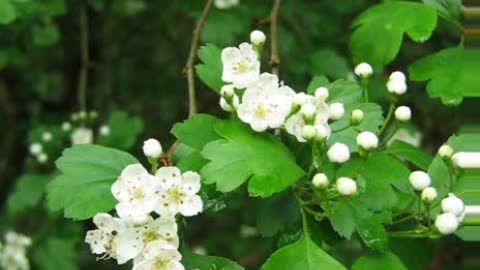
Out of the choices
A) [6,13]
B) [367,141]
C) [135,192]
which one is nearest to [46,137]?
[6,13]

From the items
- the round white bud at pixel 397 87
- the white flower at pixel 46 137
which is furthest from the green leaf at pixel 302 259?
the white flower at pixel 46 137

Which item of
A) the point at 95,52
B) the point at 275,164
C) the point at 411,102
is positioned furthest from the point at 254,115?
the point at 95,52

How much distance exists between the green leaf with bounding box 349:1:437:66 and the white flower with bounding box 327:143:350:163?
64 cm

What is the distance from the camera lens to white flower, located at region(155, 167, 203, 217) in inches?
71.0

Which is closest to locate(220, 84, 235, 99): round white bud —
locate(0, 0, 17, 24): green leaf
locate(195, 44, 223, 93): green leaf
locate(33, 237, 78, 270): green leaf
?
locate(195, 44, 223, 93): green leaf

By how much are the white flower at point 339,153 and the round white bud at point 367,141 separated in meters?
0.04

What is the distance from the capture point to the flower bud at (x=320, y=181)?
5.69 feet

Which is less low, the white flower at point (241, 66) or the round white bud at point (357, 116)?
the white flower at point (241, 66)

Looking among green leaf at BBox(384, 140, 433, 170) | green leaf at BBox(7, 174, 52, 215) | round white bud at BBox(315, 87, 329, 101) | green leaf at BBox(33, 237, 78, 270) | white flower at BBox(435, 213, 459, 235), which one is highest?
round white bud at BBox(315, 87, 329, 101)

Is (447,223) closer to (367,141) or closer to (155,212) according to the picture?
(367,141)

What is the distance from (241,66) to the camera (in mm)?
2002

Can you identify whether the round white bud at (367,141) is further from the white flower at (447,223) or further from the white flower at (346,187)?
the white flower at (447,223)

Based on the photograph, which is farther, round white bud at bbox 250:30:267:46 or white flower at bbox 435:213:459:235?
round white bud at bbox 250:30:267:46

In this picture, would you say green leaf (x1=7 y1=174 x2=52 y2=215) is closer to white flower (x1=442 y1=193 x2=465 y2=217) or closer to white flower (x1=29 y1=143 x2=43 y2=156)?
white flower (x1=29 y1=143 x2=43 y2=156)
